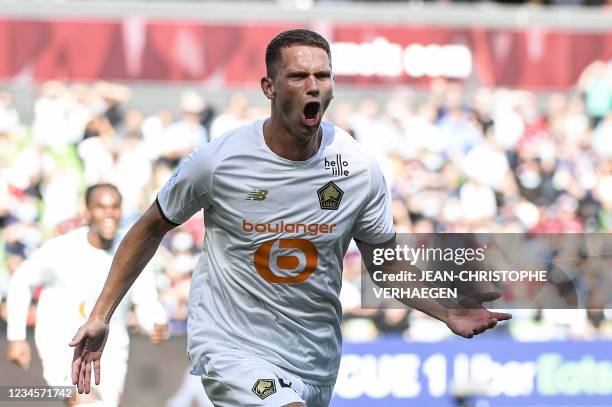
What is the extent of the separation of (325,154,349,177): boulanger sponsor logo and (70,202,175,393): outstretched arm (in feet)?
2.31

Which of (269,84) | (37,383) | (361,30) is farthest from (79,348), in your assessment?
(361,30)

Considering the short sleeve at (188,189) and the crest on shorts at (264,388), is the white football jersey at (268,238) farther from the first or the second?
the crest on shorts at (264,388)

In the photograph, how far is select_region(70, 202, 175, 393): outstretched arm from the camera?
4.72 meters

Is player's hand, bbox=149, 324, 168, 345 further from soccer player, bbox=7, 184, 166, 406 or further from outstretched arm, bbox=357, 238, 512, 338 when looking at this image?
outstretched arm, bbox=357, 238, 512, 338

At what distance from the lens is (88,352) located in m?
4.75

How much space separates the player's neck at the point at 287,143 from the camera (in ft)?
15.2

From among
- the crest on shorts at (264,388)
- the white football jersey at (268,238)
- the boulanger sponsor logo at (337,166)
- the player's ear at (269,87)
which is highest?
the player's ear at (269,87)

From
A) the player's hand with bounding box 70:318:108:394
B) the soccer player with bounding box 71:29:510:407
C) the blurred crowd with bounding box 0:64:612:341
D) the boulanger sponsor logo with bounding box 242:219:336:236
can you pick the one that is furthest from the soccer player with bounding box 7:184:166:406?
the blurred crowd with bounding box 0:64:612:341

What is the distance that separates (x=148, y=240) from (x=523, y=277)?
78.4 inches

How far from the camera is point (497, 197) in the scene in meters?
12.6

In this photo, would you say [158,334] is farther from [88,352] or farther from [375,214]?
[375,214]

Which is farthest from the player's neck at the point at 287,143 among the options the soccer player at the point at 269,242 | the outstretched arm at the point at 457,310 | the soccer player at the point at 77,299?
the soccer player at the point at 77,299

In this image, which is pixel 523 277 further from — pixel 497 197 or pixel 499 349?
pixel 497 197

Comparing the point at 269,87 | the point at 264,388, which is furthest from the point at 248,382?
the point at 269,87
